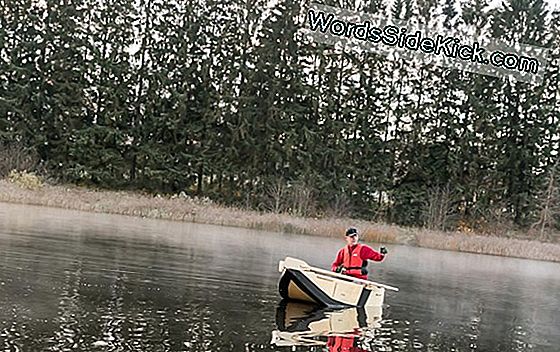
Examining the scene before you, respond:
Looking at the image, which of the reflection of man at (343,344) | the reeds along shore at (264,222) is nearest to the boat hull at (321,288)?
the reflection of man at (343,344)

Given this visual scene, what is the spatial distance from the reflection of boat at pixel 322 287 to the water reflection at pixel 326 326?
0.49ft

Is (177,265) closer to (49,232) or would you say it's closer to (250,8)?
(49,232)

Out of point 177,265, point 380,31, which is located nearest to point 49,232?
point 177,265

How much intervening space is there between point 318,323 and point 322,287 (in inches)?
67.4

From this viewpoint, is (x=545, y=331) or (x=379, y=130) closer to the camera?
(x=545, y=331)

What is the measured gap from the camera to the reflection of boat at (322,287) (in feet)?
47.0

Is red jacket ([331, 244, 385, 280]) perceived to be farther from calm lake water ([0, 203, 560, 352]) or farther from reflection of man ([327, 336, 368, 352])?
reflection of man ([327, 336, 368, 352])

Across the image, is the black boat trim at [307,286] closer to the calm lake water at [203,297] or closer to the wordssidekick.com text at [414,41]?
the calm lake water at [203,297]

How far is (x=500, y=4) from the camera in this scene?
49531 mm

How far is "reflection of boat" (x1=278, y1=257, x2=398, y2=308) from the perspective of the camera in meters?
14.3

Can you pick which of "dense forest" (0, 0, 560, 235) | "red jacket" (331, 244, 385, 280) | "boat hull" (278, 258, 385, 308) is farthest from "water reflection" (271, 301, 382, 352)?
"dense forest" (0, 0, 560, 235)

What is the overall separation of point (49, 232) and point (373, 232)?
15610mm

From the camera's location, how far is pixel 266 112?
150 ft

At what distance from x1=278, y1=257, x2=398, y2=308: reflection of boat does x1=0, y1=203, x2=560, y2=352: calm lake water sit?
16.9 inches
